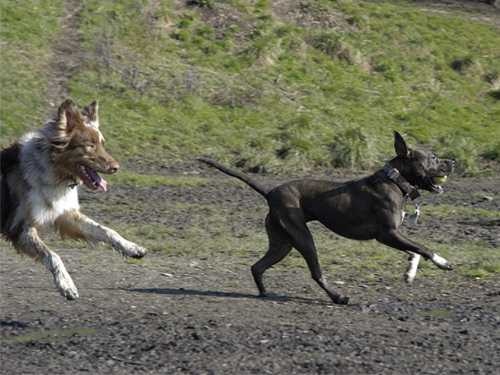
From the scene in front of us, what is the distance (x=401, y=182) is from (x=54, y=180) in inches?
120

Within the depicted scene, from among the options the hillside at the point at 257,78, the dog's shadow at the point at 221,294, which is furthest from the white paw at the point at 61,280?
the hillside at the point at 257,78

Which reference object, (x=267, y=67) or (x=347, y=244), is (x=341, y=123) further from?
(x=347, y=244)

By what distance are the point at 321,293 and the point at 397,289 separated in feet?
2.37

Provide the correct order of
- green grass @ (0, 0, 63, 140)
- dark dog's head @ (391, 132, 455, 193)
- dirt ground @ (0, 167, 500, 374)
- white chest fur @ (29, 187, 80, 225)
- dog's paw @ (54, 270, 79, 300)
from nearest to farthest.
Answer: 1. dirt ground @ (0, 167, 500, 374)
2. dog's paw @ (54, 270, 79, 300)
3. white chest fur @ (29, 187, 80, 225)
4. dark dog's head @ (391, 132, 455, 193)
5. green grass @ (0, 0, 63, 140)

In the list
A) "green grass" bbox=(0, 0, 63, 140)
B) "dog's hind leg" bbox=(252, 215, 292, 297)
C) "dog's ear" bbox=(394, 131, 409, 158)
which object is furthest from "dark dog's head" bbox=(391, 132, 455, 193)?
"green grass" bbox=(0, 0, 63, 140)

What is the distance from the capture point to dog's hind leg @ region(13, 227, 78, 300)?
868cm

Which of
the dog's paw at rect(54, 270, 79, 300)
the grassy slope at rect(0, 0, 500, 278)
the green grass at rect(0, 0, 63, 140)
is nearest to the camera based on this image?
the dog's paw at rect(54, 270, 79, 300)

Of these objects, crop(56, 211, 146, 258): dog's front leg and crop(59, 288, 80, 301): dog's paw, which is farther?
crop(56, 211, 146, 258): dog's front leg

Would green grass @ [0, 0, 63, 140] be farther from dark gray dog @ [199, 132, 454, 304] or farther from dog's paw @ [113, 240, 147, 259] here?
dog's paw @ [113, 240, 147, 259]

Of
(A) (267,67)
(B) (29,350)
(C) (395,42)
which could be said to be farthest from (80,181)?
(C) (395,42)

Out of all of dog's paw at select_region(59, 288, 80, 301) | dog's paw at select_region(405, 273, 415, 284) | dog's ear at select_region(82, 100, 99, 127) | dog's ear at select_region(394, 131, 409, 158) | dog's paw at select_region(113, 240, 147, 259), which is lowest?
dog's paw at select_region(405, 273, 415, 284)

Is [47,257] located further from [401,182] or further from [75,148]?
[401,182]

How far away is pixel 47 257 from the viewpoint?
8.76 m

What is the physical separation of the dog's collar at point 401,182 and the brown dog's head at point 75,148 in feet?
8.20
